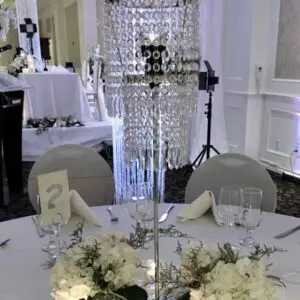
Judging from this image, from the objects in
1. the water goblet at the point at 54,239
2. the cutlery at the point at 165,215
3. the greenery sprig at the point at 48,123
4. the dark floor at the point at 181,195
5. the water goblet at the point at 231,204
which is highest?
the water goblet at the point at 231,204

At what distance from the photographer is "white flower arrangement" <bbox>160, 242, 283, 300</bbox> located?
62 centimetres

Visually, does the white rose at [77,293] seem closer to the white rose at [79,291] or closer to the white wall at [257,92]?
the white rose at [79,291]

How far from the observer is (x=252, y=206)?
44.8 inches

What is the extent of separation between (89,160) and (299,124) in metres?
2.72

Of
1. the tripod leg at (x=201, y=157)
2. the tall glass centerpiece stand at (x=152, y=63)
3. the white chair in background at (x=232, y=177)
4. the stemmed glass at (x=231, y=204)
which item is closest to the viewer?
the stemmed glass at (x=231, y=204)

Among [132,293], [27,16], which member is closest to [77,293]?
[132,293]

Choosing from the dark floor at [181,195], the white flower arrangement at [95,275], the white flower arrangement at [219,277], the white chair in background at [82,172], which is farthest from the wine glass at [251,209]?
the dark floor at [181,195]

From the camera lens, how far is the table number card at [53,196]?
1.07 meters

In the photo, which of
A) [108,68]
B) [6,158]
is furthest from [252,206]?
[6,158]

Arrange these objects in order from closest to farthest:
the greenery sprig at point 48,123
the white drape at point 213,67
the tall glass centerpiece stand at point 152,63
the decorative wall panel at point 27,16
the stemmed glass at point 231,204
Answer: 1. the stemmed glass at point 231,204
2. the tall glass centerpiece stand at point 152,63
3. the white drape at point 213,67
4. the greenery sprig at point 48,123
5. the decorative wall panel at point 27,16

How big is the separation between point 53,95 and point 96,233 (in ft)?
11.9

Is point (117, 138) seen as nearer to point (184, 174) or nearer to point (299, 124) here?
point (184, 174)

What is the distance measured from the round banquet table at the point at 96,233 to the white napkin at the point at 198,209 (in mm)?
22

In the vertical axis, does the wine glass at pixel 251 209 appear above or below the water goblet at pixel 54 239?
above
